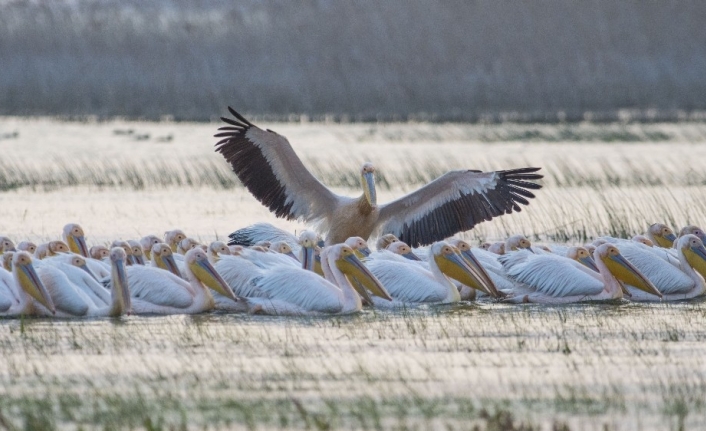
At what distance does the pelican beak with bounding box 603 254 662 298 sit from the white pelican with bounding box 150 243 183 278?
2.38 m

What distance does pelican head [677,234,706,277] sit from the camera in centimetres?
922

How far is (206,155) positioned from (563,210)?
291 inches

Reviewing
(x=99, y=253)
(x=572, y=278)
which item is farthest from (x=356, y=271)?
(x=99, y=253)

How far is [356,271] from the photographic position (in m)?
8.52

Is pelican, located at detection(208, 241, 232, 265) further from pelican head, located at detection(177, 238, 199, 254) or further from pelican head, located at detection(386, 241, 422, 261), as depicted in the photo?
pelican head, located at detection(386, 241, 422, 261)

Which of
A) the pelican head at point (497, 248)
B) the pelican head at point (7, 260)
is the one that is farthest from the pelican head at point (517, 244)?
the pelican head at point (7, 260)

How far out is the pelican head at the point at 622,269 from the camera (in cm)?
886

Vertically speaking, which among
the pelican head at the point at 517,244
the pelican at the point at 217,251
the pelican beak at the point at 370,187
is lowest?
the pelican head at the point at 517,244

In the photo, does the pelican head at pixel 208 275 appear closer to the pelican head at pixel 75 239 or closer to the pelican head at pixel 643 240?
the pelican head at pixel 75 239

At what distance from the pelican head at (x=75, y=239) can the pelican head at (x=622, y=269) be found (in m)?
2.98

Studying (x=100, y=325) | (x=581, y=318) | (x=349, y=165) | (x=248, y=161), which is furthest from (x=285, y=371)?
(x=349, y=165)

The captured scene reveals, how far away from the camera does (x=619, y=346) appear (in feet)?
23.6

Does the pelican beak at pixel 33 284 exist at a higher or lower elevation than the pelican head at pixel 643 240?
higher

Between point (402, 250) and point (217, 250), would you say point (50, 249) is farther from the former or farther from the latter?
point (402, 250)
